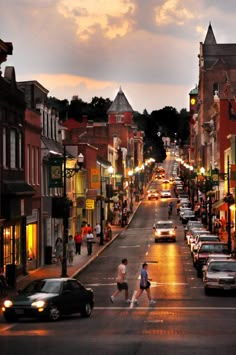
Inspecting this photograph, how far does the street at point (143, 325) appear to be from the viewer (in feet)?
69.4

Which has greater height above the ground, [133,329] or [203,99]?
[203,99]

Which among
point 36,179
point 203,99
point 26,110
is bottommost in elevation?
point 36,179

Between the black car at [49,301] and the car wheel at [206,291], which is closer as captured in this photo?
the black car at [49,301]

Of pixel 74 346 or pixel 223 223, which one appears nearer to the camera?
pixel 74 346

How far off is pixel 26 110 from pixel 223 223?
39.8m

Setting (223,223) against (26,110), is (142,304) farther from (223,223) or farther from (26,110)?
(223,223)

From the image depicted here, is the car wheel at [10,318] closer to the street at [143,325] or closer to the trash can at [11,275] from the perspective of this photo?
the street at [143,325]

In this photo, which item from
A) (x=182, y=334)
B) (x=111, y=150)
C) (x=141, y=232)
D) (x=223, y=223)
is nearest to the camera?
(x=182, y=334)

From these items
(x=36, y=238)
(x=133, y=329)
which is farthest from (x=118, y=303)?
(x=36, y=238)

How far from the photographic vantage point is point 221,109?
351 feet

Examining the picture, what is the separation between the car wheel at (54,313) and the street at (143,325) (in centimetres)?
28

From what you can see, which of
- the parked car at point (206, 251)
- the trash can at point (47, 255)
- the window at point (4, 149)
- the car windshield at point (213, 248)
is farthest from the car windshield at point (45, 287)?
the trash can at point (47, 255)

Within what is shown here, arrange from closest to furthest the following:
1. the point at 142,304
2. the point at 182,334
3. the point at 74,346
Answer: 1. the point at 74,346
2. the point at 182,334
3. the point at 142,304

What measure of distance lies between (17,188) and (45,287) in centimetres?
1601
